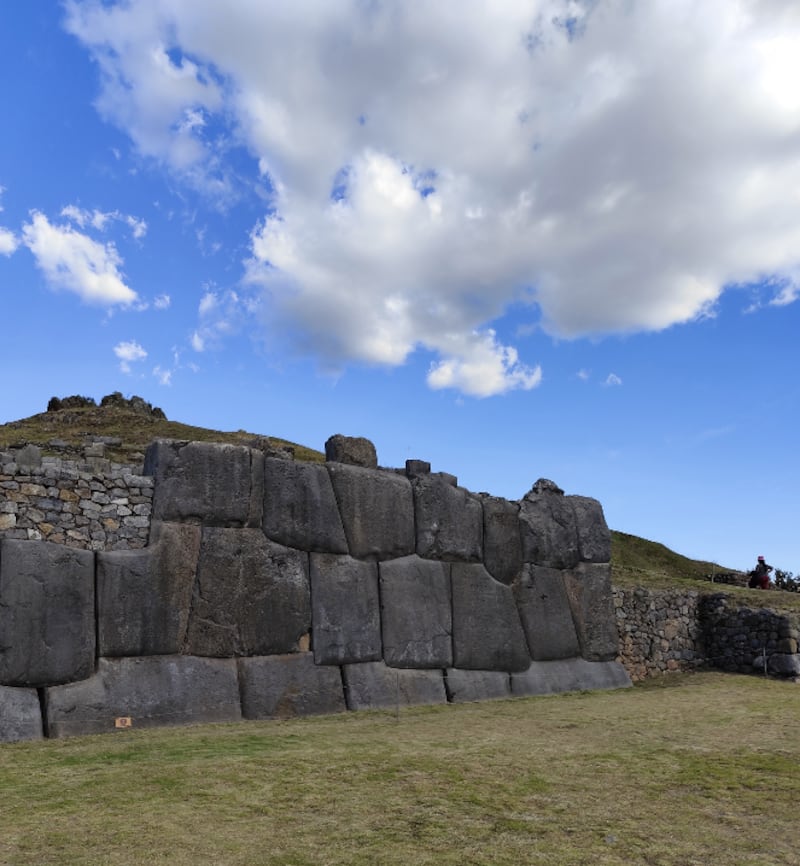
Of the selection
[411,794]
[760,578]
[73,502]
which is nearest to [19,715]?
[73,502]

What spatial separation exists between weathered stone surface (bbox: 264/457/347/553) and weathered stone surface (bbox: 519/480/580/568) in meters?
4.67

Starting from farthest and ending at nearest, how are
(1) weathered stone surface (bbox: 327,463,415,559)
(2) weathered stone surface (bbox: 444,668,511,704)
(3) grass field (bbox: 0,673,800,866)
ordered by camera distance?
1. (2) weathered stone surface (bbox: 444,668,511,704)
2. (1) weathered stone surface (bbox: 327,463,415,559)
3. (3) grass field (bbox: 0,673,800,866)

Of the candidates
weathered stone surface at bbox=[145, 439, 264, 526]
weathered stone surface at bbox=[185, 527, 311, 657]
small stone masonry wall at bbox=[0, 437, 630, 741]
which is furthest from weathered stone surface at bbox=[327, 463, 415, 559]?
weathered stone surface at bbox=[145, 439, 264, 526]

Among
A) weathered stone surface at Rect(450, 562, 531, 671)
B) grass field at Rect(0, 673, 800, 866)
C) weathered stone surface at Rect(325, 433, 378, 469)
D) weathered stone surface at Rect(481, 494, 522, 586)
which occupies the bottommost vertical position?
grass field at Rect(0, 673, 800, 866)

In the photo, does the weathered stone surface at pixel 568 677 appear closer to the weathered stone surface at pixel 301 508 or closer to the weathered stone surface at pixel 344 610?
the weathered stone surface at pixel 344 610

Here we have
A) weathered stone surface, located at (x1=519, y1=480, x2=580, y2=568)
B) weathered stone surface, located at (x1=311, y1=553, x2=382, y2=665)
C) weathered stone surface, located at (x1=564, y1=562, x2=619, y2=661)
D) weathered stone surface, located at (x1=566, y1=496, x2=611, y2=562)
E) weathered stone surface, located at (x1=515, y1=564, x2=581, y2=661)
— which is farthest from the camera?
weathered stone surface, located at (x1=566, y1=496, x2=611, y2=562)

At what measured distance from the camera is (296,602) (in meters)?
13.0

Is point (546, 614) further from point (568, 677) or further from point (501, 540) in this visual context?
point (501, 540)

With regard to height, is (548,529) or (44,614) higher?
→ (548,529)

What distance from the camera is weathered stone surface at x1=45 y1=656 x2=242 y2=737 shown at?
10.7 meters

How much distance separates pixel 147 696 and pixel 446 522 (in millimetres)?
6334

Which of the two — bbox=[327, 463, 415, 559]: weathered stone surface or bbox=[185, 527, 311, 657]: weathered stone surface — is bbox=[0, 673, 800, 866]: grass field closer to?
bbox=[185, 527, 311, 657]: weathered stone surface

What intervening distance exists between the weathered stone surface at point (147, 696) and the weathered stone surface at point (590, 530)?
8596mm

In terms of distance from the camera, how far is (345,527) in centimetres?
1392
